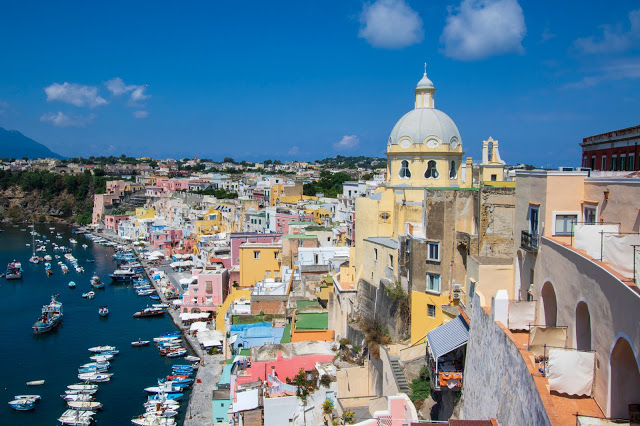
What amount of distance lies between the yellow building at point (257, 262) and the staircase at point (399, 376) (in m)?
19.6

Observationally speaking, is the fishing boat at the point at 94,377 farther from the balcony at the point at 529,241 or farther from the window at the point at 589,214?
the window at the point at 589,214

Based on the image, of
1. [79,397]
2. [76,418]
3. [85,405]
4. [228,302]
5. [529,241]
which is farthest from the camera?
[228,302]

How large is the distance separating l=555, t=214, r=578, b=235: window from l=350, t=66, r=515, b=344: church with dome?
106 inches

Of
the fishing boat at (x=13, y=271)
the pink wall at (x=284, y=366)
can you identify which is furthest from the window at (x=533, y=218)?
the fishing boat at (x=13, y=271)

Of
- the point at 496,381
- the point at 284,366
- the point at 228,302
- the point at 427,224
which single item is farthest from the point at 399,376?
the point at 228,302

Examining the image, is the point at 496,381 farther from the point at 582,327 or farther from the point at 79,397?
the point at 79,397

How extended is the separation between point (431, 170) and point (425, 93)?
120 inches

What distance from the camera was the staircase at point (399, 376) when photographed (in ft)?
46.2

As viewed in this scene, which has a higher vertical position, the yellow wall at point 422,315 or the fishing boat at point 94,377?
the yellow wall at point 422,315

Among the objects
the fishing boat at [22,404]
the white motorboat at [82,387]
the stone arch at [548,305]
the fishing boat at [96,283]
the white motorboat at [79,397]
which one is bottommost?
the fishing boat at [22,404]

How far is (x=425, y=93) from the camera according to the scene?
70.7 feet

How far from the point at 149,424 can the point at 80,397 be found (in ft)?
15.4

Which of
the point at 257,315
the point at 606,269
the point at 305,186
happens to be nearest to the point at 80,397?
the point at 257,315

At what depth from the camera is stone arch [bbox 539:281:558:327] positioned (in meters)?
8.95
